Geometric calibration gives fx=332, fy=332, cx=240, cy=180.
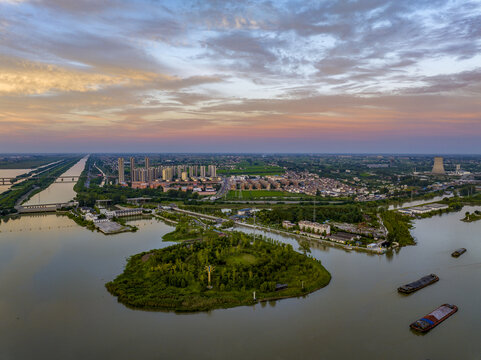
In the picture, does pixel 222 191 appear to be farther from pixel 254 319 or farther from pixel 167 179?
pixel 254 319

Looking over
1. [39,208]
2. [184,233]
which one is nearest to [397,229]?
[184,233]

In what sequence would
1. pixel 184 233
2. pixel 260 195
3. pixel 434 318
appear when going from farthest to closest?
pixel 260 195 < pixel 184 233 < pixel 434 318

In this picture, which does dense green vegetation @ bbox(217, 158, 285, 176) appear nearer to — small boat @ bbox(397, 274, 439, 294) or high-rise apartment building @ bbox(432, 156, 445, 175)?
high-rise apartment building @ bbox(432, 156, 445, 175)

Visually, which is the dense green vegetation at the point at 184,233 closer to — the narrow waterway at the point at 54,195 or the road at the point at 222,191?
the road at the point at 222,191

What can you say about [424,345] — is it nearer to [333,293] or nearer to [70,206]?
[333,293]

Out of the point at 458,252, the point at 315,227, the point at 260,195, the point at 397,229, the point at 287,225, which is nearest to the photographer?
the point at 458,252

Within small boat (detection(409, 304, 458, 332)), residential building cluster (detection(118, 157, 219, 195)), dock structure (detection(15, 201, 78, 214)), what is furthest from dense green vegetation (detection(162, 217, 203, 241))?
A: residential building cluster (detection(118, 157, 219, 195))
